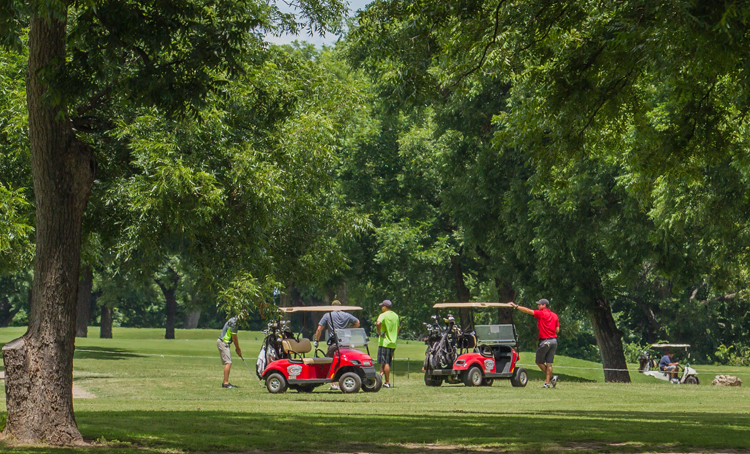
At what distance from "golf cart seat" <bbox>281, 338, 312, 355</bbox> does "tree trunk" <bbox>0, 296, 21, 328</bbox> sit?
6176 centimetres

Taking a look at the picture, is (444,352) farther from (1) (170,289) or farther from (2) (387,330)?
(1) (170,289)

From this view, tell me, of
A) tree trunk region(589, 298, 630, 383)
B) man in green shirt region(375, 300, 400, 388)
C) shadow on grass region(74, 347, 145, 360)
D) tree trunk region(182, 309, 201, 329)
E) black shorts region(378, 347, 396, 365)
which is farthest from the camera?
tree trunk region(182, 309, 201, 329)

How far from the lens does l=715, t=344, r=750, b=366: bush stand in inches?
1918

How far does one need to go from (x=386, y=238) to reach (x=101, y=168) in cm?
2123

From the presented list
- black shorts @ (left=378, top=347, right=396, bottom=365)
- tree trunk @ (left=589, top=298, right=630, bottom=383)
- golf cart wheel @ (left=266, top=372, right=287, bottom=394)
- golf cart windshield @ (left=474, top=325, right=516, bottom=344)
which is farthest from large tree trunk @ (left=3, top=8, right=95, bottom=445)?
tree trunk @ (left=589, top=298, right=630, bottom=383)

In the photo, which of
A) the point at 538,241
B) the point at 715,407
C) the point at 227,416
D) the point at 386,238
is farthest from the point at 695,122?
the point at 386,238

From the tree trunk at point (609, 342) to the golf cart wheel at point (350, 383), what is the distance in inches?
481

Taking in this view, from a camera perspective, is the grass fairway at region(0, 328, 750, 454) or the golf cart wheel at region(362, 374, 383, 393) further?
the golf cart wheel at region(362, 374, 383, 393)

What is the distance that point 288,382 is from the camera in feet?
56.3

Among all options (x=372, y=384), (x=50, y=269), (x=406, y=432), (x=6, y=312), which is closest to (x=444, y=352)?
(x=372, y=384)

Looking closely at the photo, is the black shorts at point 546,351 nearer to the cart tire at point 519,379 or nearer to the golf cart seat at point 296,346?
the cart tire at point 519,379

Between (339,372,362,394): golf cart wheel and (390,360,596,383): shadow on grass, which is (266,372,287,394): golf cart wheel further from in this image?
(390,360,596,383): shadow on grass

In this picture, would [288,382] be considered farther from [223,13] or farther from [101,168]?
[223,13]

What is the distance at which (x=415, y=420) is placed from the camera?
Answer: 11297mm
